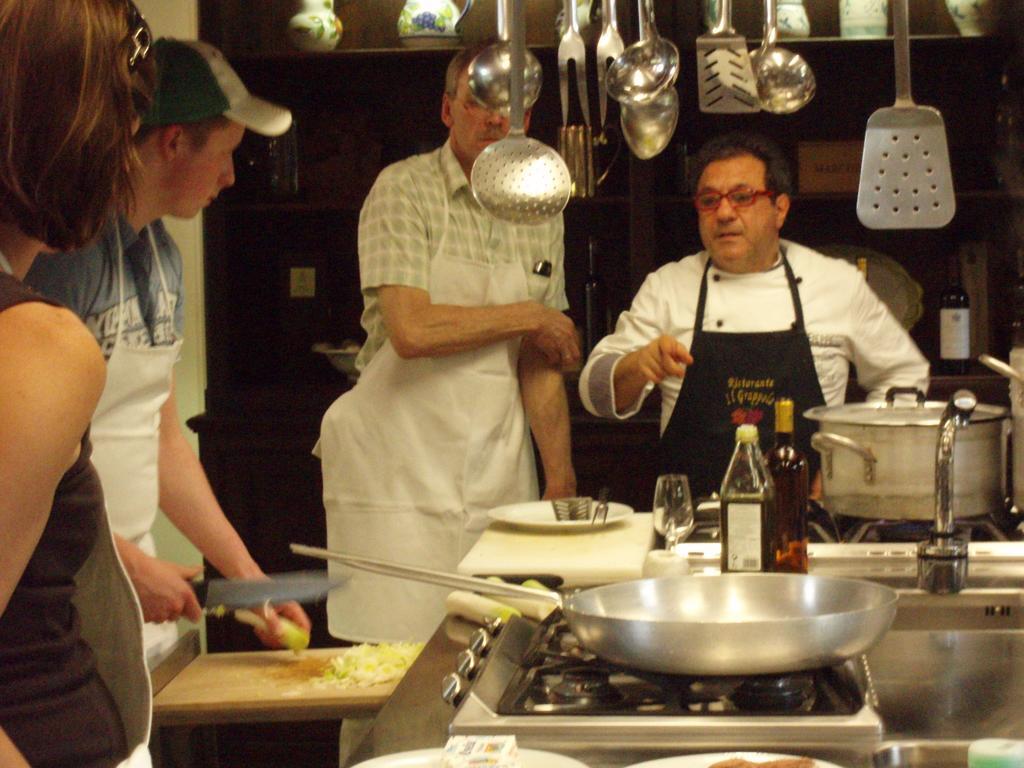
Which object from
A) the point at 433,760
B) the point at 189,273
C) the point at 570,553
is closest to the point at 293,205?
the point at 189,273

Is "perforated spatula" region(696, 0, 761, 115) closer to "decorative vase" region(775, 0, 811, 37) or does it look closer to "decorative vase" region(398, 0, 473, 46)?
"decorative vase" region(775, 0, 811, 37)

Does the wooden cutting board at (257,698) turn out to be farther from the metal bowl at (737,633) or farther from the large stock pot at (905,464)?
the large stock pot at (905,464)

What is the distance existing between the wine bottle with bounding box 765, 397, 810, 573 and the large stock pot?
0.89ft

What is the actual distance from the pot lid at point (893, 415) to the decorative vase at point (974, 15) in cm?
188

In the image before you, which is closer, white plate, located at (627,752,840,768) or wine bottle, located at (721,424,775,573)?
white plate, located at (627,752,840,768)

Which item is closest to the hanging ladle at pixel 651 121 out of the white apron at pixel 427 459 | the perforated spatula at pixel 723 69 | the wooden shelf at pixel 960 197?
the perforated spatula at pixel 723 69

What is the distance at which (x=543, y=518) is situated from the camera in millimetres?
2602

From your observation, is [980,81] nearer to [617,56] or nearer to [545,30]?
[545,30]

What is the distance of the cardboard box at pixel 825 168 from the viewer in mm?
4047

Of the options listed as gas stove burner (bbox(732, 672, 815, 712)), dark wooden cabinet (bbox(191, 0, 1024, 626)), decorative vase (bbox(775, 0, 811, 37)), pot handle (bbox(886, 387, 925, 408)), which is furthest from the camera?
dark wooden cabinet (bbox(191, 0, 1024, 626))

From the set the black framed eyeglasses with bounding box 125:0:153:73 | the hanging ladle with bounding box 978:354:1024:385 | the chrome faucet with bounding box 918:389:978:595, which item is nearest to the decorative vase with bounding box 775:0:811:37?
the hanging ladle with bounding box 978:354:1024:385

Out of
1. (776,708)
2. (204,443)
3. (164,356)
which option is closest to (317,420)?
(204,443)

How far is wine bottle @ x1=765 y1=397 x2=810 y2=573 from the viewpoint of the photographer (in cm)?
197

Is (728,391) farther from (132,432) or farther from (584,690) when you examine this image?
(584,690)
